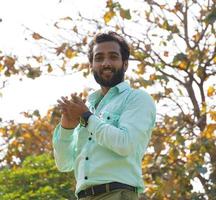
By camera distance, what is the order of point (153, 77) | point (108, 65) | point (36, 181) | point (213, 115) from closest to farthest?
1. point (108, 65)
2. point (213, 115)
3. point (153, 77)
4. point (36, 181)

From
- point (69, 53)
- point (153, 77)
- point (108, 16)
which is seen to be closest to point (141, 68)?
point (153, 77)

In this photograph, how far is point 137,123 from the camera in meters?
2.82

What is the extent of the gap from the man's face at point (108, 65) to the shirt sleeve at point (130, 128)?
126mm

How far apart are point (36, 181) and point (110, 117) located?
704cm

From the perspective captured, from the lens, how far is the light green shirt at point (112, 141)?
276 centimetres

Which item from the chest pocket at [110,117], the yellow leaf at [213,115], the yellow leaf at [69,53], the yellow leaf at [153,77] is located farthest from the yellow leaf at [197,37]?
the chest pocket at [110,117]

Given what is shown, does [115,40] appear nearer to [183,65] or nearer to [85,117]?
[85,117]

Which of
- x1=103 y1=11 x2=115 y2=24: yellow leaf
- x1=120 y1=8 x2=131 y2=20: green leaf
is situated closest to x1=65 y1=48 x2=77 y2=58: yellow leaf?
x1=103 y1=11 x2=115 y2=24: yellow leaf

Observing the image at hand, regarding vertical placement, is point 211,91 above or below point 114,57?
above

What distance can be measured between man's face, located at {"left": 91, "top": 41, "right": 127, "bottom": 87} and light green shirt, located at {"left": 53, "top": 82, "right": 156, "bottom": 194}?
0.04 meters

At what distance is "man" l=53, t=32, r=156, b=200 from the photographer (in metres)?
2.76

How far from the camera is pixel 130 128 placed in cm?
279

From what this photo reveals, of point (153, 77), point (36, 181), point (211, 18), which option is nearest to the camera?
point (211, 18)

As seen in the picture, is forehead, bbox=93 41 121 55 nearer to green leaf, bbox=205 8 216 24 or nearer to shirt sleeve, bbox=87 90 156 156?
shirt sleeve, bbox=87 90 156 156
